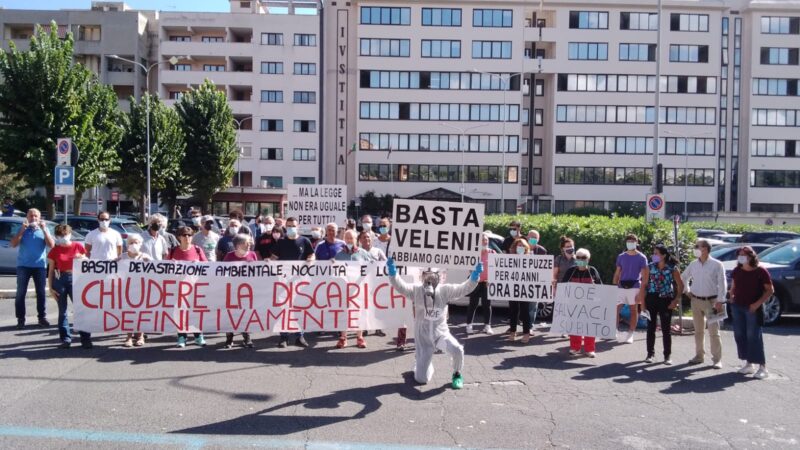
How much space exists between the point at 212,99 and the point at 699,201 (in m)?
46.7

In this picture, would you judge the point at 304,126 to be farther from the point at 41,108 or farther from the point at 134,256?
the point at 134,256

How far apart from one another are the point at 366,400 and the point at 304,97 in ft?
188

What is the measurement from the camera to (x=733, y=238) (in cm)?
3109

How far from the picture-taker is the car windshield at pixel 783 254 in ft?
46.0

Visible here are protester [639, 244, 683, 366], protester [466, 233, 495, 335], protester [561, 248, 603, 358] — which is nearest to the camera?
protester [639, 244, 683, 366]

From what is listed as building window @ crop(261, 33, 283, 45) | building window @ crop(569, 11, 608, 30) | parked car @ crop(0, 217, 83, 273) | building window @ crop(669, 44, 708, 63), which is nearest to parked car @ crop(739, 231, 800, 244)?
parked car @ crop(0, 217, 83, 273)

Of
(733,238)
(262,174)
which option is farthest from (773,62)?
(262,174)

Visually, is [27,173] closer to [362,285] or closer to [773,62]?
[362,285]

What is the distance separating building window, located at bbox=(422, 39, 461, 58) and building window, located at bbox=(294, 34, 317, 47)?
10.1 metres

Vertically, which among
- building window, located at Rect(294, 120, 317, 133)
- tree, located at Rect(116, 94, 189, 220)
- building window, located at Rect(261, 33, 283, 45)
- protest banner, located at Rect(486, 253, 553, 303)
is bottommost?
protest banner, located at Rect(486, 253, 553, 303)

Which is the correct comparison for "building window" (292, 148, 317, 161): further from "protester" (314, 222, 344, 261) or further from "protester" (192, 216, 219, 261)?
"protester" (314, 222, 344, 261)

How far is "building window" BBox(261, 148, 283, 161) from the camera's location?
62.8 metres

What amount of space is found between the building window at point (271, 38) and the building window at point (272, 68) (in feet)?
6.22

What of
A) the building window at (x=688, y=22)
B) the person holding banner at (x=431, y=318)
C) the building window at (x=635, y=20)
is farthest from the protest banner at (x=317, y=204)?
the building window at (x=688, y=22)
